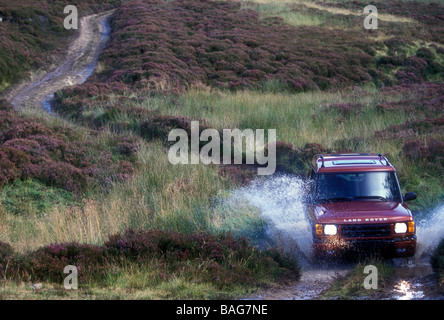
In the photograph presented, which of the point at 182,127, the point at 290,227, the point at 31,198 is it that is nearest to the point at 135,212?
the point at 31,198

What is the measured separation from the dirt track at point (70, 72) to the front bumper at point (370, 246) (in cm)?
1672

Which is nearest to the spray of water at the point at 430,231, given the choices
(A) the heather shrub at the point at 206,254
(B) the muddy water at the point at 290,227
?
(B) the muddy water at the point at 290,227

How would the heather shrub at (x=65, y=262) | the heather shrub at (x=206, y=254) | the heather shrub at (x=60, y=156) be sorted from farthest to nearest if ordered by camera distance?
1. the heather shrub at (x=60, y=156)
2. the heather shrub at (x=206, y=254)
3. the heather shrub at (x=65, y=262)

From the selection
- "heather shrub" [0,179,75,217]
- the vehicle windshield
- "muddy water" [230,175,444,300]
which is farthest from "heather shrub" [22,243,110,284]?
the vehicle windshield

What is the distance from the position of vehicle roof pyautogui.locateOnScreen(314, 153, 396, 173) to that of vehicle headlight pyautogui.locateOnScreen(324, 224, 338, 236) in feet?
4.32

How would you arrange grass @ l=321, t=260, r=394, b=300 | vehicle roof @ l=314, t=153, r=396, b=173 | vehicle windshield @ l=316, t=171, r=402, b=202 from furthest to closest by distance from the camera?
1. vehicle roof @ l=314, t=153, r=396, b=173
2. vehicle windshield @ l=316, t=171, r=402, b=202
3. grass @ l=321, t=260, r=394, b=300

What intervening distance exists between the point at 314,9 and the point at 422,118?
30027 mm

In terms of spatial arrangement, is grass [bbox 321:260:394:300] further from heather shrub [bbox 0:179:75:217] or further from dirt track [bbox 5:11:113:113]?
dirt track [bbox 5:11:113:113]

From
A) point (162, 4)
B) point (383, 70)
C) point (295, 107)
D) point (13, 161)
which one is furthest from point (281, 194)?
point (162, 4)

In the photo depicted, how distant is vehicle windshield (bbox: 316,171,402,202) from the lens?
884 centimetres

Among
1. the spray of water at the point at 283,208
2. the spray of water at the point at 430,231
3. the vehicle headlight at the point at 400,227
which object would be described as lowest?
the spray of water at the point at 283,208

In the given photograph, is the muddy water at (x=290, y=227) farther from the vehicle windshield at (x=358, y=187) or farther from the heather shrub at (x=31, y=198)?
the heather shrub at (x=31, y=198)

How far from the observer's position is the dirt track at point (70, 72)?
→ 23984mm

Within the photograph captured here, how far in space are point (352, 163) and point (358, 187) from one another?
55 centimetres
